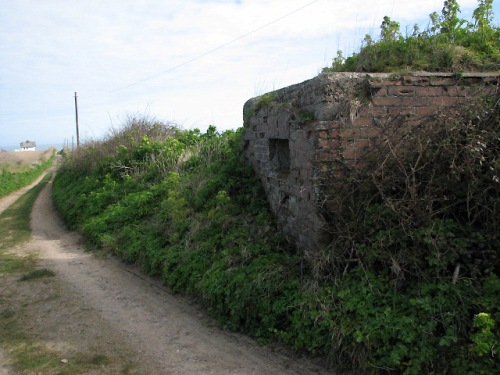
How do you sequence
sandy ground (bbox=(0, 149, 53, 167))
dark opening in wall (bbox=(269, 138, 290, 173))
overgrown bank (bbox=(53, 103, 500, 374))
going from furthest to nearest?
sandy ground (bbox=(0, 149, 53, 167))
dark opening in wall (bbox=(269, 138, 290, 173))
overgrown bank (bbox=(53, 103, 500, 374))

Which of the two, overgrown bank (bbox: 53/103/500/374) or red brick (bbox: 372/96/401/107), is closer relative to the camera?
overgrown bank (bbox: 53/103/500/374)

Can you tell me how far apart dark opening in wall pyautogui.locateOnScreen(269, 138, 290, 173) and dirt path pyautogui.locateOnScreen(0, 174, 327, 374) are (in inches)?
93.5

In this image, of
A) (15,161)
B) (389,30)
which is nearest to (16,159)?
(15,161)

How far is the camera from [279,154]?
21.1ft

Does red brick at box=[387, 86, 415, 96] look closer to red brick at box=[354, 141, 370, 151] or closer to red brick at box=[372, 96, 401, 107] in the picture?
red brick at box=[372, 96, 401, 107]

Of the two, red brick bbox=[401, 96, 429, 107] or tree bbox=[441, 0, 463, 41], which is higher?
tree bbox=[441, 0, 463, 41]

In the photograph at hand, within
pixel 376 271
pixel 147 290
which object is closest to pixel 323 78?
pixel 376 271

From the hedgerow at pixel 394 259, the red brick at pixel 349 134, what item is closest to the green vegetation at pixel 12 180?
the hedgerow at pixel 394 259

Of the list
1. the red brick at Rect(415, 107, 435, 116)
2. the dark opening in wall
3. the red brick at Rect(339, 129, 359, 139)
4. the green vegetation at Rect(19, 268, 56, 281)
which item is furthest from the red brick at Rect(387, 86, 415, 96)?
the green vegetation at Rect(19, 268, 56, 281)

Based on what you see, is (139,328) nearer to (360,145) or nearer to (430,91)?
(360,145)

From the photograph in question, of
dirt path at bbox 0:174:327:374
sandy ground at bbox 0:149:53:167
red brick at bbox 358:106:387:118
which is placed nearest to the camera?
dirt path at bbox 0:174:327:374

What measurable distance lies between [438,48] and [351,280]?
9.78 feet

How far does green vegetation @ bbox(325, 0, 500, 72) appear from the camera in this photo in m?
4.89

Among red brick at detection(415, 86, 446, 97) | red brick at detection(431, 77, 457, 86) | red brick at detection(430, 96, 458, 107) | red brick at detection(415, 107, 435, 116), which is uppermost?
red brick at detection(431, 77, 457, 86)
